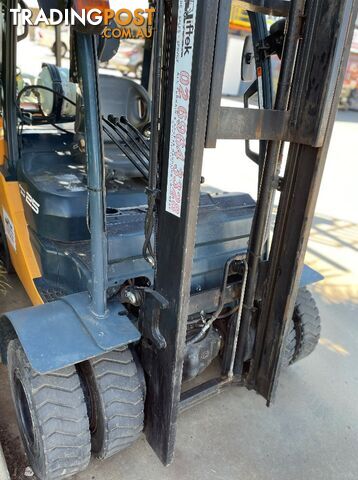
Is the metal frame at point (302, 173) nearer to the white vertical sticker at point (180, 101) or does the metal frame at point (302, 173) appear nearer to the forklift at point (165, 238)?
the forklift at point (165, 238)

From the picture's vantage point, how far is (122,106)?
10.4 feet

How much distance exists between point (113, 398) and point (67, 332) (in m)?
0.38

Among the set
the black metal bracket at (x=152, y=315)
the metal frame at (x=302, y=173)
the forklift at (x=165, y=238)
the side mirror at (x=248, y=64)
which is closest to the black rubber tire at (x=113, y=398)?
the forklift at (x=165, y=238)

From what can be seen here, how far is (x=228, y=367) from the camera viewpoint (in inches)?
99.6

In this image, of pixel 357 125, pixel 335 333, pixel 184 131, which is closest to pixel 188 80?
pixel 184 131

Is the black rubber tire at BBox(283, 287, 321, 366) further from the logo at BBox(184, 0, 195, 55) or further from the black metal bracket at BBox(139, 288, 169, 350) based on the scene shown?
the logo at BBox(184, 0, 195, 55)

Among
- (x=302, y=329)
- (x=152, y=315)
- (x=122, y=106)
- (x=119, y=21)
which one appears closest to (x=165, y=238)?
(x=152, y=315)

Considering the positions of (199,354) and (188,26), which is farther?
(199,354)

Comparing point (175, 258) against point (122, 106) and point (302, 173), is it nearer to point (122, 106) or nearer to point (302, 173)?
point (302, 173)

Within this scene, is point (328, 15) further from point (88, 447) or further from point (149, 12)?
point (88, 447)

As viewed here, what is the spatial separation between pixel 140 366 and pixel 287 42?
5.37ft

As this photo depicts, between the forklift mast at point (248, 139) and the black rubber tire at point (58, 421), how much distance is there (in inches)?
13.7

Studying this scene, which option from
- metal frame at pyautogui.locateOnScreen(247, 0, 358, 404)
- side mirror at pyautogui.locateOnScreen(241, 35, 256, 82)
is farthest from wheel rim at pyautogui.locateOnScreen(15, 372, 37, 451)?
side mirror at pyautogui.locateOnScreen(241, 35, 256, 82)

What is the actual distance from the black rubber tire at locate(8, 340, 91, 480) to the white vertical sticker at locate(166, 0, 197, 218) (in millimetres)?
932
